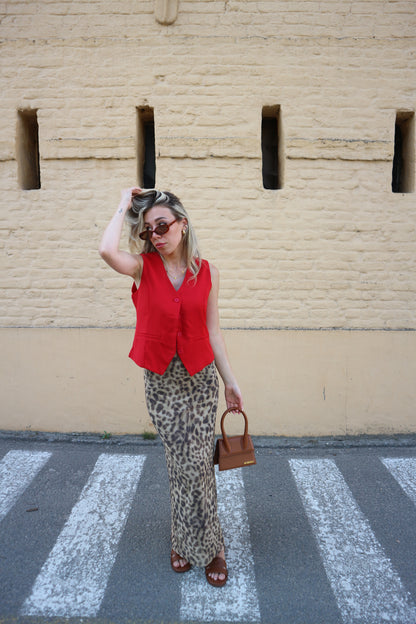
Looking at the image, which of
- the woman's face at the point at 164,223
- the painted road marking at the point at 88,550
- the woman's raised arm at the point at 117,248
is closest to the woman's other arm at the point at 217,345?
the woman's face at the point at 164,223

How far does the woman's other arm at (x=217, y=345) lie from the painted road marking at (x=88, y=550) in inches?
48.9

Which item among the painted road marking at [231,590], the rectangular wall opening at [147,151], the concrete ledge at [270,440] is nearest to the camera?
the painted road marking at [231,590]

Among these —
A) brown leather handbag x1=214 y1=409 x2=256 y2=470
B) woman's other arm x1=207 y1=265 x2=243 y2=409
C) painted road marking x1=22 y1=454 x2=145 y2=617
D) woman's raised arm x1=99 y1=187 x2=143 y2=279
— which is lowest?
painted road marking x1=22 y1=454 x2=145 y2=617

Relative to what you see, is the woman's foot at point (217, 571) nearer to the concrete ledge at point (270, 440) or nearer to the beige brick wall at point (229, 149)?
the concrete ledge at point (270, 440)

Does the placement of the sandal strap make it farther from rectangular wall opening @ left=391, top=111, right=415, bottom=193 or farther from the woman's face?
rectangular wall opening @ left=391, top=111, right=415, bottom=193

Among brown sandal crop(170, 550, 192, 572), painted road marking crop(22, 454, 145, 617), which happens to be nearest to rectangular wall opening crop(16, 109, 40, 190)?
painted road marking crop(22, 454, 145, 617)

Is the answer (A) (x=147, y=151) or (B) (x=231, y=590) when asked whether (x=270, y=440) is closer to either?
(B) (x=231, y=590)

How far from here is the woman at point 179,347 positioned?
7.61 ft

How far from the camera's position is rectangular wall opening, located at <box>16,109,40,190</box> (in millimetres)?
4695

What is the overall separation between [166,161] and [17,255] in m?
1.90

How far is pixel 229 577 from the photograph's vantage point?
2.51 metres

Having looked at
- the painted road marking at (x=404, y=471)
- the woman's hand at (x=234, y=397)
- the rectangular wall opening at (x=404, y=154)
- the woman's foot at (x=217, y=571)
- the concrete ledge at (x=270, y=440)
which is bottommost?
the concrete ledge at (x=270, y=440)

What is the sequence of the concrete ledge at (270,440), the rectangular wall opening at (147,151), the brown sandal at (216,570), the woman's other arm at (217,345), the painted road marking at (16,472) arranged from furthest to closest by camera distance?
1. the rectangular wall opening at (147,151)
2. the concrete ledge at (270,440)
3. the painted road marking at (16,472)
4. the woman's other arm at (217,345)
5. the brown sandal at (216,570)

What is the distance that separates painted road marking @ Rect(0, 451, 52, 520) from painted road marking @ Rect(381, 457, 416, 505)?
3097 millimetres
